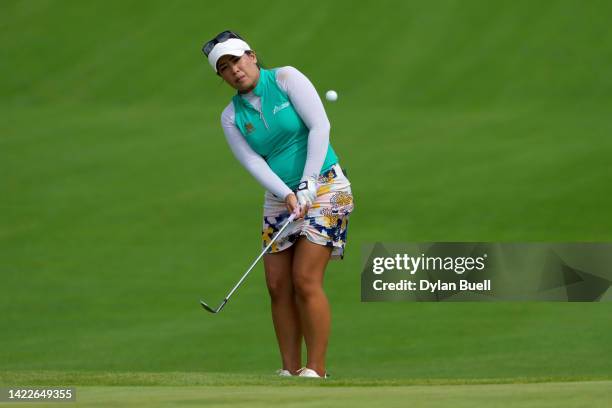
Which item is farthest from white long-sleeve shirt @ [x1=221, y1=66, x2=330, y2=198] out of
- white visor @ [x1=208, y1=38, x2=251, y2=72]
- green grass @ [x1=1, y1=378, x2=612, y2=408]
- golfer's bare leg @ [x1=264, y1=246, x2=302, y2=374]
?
green grass @ [x1=1, y1=378, x2=612, y2=408]

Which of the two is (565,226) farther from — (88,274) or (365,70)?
(365,70)

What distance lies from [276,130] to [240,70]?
0.28m

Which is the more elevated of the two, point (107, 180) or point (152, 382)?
point (107, 180)

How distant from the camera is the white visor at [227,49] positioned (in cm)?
561

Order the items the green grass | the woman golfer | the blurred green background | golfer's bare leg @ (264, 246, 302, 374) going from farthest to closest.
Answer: the blurred green background < golfer's bare leg @ (264, 246, 302, 374) < the woman golfer < the green grass

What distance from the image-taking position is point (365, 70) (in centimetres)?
1953

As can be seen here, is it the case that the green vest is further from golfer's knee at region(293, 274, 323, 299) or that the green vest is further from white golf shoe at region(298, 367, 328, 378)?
white golf shoe at region(298, 367, 328, 378)

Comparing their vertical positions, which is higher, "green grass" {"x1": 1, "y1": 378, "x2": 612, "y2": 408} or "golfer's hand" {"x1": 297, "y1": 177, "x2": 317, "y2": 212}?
"golfer's hand" {"x1": 297, "y1": 177, "x2": 317, "y2": 212}

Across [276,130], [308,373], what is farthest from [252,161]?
[308,373]

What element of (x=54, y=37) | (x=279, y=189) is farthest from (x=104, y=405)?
(x=54, y=37)

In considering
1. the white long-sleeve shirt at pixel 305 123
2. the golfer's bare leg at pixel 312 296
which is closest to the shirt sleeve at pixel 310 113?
the white long-sleeve shirt at pixel 305 123

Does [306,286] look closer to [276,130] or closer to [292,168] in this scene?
[292,168]

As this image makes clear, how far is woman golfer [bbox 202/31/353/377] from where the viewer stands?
18.5 ft

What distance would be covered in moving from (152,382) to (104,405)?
1.05 meters
